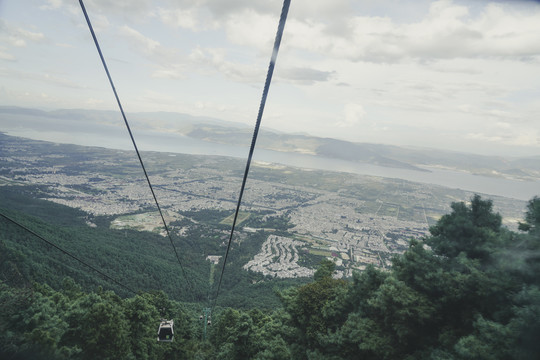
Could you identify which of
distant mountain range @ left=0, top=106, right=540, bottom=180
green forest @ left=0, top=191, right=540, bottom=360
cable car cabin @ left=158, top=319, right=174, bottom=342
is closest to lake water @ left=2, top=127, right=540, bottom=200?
distant mountain range @ left=0, top=106, right=540, bottom=180

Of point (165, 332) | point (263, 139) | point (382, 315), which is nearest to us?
point (382, 315)

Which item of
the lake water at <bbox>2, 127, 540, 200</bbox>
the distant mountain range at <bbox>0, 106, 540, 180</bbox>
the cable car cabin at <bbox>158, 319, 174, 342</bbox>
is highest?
the distant mountain range at <bbox>0, 106, 540, 180</bbox>

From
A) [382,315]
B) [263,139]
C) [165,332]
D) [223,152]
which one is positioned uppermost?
[263,139]

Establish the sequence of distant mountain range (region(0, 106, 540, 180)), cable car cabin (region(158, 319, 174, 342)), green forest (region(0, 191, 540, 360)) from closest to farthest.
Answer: green forest (region(0, 191, 540, 360)) < cable car cabin (region(158, 319, 174, 342)) < distant mountain range (region(0, 106, 540, 180))

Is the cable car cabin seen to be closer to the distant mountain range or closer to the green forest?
the green forest

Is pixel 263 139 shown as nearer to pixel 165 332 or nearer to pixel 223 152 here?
pixel 223 152

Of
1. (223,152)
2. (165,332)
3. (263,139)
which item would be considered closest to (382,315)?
(165,332)

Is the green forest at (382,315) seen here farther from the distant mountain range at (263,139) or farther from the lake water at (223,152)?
the distant mountain range at (263,139)

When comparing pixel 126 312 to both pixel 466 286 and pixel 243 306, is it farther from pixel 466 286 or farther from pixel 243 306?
pixel 243 306

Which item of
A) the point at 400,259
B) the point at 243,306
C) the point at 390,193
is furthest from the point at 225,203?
the point at 400,259

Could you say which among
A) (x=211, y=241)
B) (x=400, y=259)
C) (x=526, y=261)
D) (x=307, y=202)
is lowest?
(x=211, y=241)

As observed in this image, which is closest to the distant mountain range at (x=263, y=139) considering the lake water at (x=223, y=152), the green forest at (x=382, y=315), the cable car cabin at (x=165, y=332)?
the lake water at (x=223, y=152)
